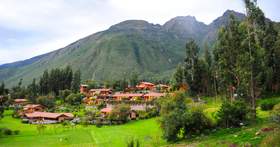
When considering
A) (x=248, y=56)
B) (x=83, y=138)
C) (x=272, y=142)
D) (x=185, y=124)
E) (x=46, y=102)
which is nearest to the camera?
(x=272, y=142)

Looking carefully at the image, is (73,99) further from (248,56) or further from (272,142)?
(272,142)

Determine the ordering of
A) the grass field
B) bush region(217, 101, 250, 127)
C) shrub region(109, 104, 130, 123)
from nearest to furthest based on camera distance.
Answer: the grass field → bush region(217, 101, 250, 127) → shrub region(109, 104, 130, 123)

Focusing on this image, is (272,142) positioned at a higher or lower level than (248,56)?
lower

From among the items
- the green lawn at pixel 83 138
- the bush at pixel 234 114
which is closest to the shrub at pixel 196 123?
the bush at pixel 234 114

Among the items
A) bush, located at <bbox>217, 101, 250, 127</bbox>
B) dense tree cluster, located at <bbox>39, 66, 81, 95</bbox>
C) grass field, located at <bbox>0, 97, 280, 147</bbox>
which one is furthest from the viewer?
dense tree cluster, located at <bbox>39, 66, 81, 95</bbox>

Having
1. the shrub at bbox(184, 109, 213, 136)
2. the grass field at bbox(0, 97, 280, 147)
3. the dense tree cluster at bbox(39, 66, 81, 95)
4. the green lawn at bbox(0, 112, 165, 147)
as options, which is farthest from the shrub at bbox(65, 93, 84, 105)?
the shrub at bbox(184, 109, 213, 136)

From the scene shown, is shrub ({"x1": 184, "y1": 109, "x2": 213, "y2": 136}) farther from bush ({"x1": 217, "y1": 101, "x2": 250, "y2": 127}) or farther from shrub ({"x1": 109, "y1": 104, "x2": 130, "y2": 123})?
shrub ({"x1": 109, "y1": 104, "x2": 130, "y2": 123})

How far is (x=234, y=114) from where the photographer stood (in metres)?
Result: 42.3

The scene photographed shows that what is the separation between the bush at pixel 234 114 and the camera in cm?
4219

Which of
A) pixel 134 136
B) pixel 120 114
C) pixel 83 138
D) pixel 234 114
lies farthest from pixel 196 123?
pixel 120 114

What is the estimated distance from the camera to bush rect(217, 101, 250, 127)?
138ft

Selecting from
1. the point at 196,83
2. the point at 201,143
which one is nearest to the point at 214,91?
the point at 196,83

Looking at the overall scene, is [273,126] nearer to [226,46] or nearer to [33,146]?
[226,46]

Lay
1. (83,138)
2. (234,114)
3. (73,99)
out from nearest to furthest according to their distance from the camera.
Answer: (234,114)
(83,138)
(73,99)
